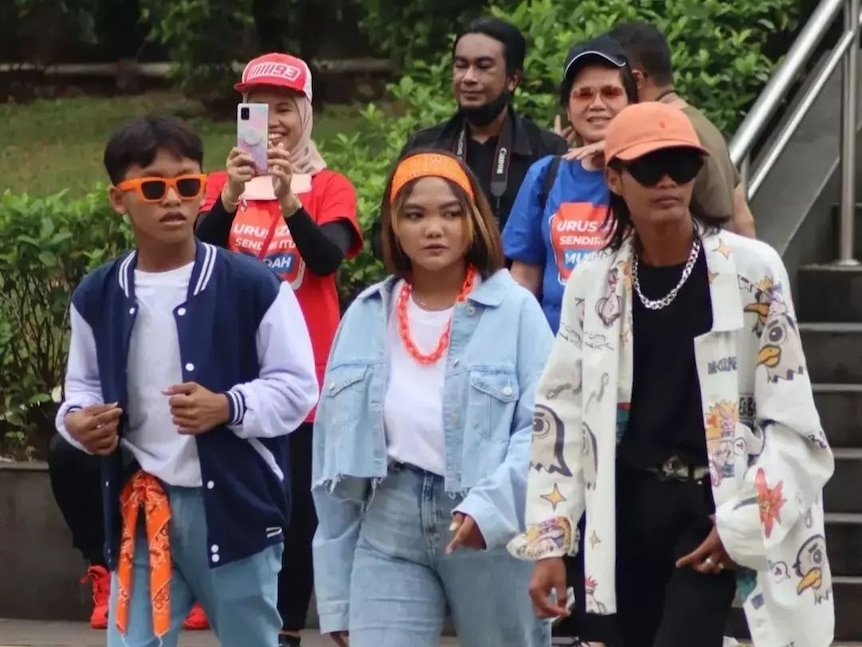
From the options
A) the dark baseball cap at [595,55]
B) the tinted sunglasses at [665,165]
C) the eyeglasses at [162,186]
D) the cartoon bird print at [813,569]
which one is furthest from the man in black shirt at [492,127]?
the cartoon bird print at [813,569]

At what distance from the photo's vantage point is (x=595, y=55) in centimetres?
596

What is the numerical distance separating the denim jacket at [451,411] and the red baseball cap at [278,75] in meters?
1.58

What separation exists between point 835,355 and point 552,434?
151 inches

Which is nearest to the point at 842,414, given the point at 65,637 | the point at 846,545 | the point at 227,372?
the point at 846,545

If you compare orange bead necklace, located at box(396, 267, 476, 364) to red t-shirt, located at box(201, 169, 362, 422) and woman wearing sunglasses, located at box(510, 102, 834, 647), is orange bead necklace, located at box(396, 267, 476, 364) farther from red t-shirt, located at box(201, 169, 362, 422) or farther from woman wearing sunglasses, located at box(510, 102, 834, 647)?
red t-shirt, located at box(201, 169, 362, 422)

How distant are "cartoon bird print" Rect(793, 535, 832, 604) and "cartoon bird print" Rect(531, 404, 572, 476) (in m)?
0.53

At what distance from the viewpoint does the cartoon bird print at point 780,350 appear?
402cm

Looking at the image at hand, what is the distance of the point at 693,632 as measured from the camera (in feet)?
13.3

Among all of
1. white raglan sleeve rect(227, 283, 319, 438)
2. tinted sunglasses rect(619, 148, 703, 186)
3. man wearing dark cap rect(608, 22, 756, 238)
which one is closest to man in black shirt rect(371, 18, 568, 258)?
man wearing dark cap rect(608, 22, 756, 238)

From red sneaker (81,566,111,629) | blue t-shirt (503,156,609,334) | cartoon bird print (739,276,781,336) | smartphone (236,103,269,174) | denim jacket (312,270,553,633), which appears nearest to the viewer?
cartoon bird print (739,276,781,336)

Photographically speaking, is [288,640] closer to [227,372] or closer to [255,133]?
[255,133]

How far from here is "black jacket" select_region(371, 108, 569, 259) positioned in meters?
6.54

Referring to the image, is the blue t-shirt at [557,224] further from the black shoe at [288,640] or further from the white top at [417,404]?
the black shoe at [288,640]

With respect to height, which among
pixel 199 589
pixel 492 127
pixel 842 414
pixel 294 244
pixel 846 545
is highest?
pixel 492 127
